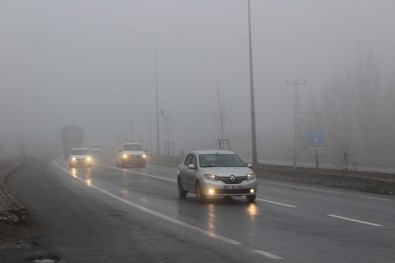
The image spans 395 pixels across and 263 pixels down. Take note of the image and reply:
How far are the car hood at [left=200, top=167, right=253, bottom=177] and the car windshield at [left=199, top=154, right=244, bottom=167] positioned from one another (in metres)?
0.50

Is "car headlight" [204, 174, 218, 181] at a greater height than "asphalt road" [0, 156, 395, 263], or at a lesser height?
greater

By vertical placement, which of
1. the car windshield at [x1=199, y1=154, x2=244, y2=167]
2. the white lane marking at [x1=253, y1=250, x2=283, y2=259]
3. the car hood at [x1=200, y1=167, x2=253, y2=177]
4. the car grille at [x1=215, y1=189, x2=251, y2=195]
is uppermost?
the car windshield at [x1=199, y1=154, x2=244, y2=167]

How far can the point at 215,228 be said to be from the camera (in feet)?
39.6

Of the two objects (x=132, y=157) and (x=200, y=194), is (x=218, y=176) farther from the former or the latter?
(x=132, y=157)

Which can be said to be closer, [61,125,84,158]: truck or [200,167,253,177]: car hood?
[200,167,253,177]: car hood

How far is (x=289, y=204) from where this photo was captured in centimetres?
1727

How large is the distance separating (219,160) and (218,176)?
4.61 ft

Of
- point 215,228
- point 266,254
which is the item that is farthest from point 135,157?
point 266,254

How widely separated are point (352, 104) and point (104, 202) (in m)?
58.2

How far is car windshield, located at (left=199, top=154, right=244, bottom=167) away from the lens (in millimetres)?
18531

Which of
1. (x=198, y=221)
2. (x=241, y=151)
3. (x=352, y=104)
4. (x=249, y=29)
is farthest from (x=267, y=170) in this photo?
(x=241, y=151)

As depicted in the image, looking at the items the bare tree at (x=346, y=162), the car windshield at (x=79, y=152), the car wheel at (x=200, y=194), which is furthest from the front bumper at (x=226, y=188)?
the car windshield at (x=79, y=152)

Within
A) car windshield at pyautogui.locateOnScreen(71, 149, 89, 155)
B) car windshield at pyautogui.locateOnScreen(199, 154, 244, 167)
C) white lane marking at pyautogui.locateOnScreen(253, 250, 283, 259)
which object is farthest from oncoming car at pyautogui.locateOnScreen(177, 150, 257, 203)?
car windshield at pyautogui.locateOnScreen(71, 149, 89, 155)

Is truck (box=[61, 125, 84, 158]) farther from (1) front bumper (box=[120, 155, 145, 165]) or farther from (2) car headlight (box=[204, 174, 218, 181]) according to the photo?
(2) car headlight (box=[204, 174, 218, 181])
